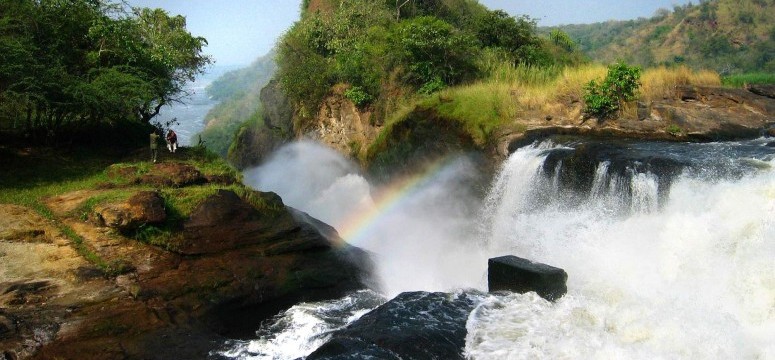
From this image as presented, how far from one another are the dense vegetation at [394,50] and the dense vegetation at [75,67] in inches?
286

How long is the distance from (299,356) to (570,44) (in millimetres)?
33559

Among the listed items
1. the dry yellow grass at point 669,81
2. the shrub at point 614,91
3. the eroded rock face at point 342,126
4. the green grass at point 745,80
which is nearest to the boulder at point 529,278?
the shrub at point 614,91

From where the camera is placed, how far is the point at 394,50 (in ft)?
72.0

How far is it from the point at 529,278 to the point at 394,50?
1494 centimetres

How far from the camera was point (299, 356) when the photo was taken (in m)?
7.88

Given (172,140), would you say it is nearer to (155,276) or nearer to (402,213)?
(402,213)

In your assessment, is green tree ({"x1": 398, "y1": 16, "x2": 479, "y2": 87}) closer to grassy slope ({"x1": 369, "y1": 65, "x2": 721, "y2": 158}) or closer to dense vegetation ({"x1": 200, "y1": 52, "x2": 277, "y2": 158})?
grassy slope ({"x1": 369, "y1": 65, "x2": 721, "y2": 158})

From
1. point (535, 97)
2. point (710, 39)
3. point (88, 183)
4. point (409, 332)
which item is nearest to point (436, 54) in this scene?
point (535, 97)

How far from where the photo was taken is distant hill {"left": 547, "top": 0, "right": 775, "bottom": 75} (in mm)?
53594

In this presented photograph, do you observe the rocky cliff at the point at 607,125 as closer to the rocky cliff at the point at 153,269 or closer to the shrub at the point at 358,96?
the shrub at the point at 358,96

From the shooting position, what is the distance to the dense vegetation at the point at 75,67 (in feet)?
42.6

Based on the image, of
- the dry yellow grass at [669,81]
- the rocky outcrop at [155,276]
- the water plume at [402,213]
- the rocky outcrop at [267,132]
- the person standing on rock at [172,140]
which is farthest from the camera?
the rocky outcrop at [267,132]

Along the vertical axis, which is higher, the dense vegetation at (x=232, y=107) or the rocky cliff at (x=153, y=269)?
the dense vegetation at (x=232, y=107)

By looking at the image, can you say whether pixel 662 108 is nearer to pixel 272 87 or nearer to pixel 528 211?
pixel 528 211
